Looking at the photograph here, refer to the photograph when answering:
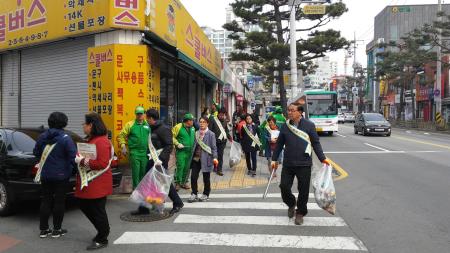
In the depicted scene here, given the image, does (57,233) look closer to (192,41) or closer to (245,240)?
(245,240)

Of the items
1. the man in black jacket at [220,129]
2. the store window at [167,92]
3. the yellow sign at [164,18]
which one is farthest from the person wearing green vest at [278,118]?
the store window at [167,92]

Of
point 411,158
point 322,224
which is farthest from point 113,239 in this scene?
point 411,158

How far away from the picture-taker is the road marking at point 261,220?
20.0ft

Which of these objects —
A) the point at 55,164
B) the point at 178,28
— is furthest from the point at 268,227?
the point at 178,28

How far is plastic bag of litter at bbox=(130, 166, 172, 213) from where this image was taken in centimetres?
610

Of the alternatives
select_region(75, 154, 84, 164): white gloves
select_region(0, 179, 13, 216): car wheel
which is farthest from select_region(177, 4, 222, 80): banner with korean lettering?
select_region(75, 154, 84, 164): white gloves

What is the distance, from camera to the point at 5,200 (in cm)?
658

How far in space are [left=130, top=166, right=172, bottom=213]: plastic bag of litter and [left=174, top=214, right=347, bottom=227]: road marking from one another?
1.55 ft

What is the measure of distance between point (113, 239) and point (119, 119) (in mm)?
4516

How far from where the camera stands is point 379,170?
1138 centimetres

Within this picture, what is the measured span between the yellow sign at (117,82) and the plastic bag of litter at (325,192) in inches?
205

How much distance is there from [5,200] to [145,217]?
221cm

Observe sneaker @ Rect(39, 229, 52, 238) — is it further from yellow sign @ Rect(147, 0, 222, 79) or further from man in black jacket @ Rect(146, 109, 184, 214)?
yellow sign @ Rect(147, 0, 222, 79)

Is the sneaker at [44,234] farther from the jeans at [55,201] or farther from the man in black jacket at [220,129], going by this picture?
the man in black jacket at [220,129]
